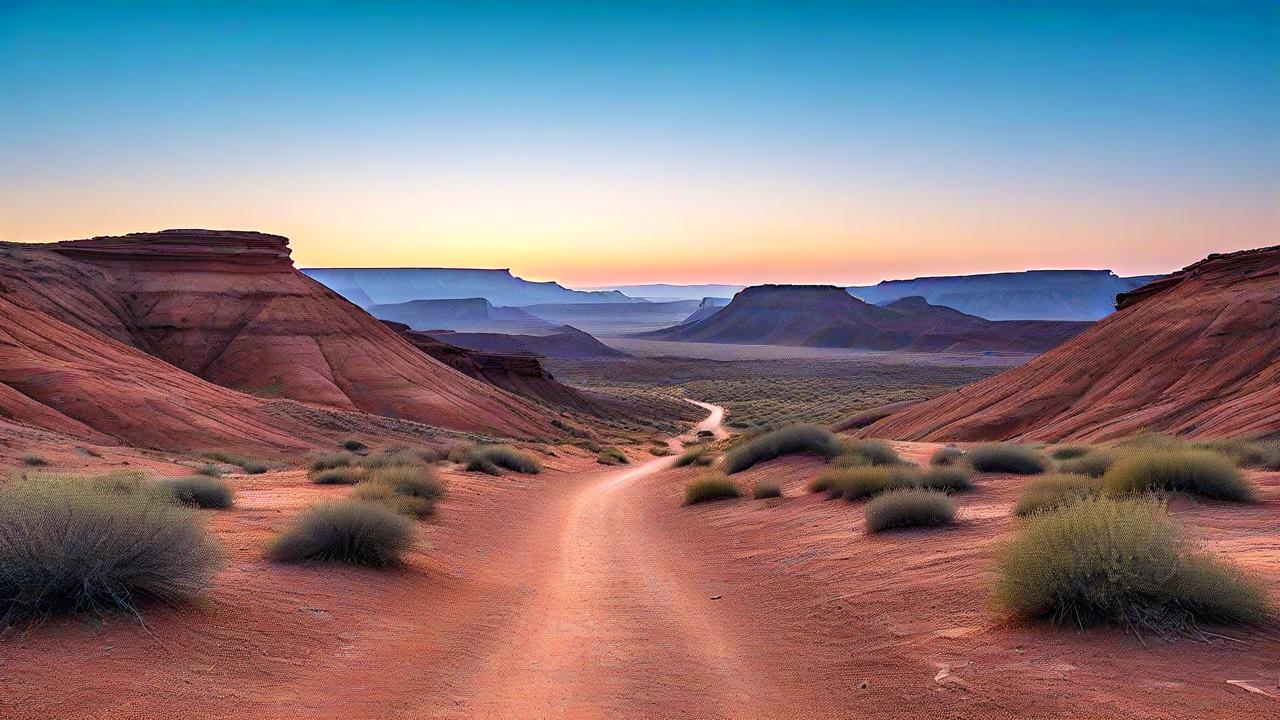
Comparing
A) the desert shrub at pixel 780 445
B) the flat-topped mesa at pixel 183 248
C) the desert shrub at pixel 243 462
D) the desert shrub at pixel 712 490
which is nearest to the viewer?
the desert shrub at pixel 712 490

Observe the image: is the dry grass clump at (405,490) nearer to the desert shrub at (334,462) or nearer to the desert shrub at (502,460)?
the desert shrub at (334,462)

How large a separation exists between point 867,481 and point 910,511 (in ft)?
10.7

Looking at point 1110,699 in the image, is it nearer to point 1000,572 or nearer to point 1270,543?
point 1000,572

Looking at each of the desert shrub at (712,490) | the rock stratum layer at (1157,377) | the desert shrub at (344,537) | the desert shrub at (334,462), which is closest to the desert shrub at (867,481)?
the desert shrub at (712,490)

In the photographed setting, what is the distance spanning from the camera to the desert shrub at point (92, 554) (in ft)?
22.6

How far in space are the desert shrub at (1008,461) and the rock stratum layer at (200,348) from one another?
88.0 ft

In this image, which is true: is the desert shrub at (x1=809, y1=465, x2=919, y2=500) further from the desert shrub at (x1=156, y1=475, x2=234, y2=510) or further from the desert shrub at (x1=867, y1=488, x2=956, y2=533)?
the desert shrub at (x1=156, y1=475, x2=234, y2=510)

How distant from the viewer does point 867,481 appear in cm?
1537

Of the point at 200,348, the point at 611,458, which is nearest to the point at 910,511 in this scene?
the point at 611,458

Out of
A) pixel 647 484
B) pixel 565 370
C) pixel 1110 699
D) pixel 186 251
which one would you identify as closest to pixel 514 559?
pixel 1110 699

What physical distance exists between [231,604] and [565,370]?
12003cm

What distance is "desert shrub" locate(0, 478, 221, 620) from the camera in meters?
6.88

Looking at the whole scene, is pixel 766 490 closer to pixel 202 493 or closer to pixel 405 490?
pixel 405 490

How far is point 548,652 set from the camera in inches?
326
